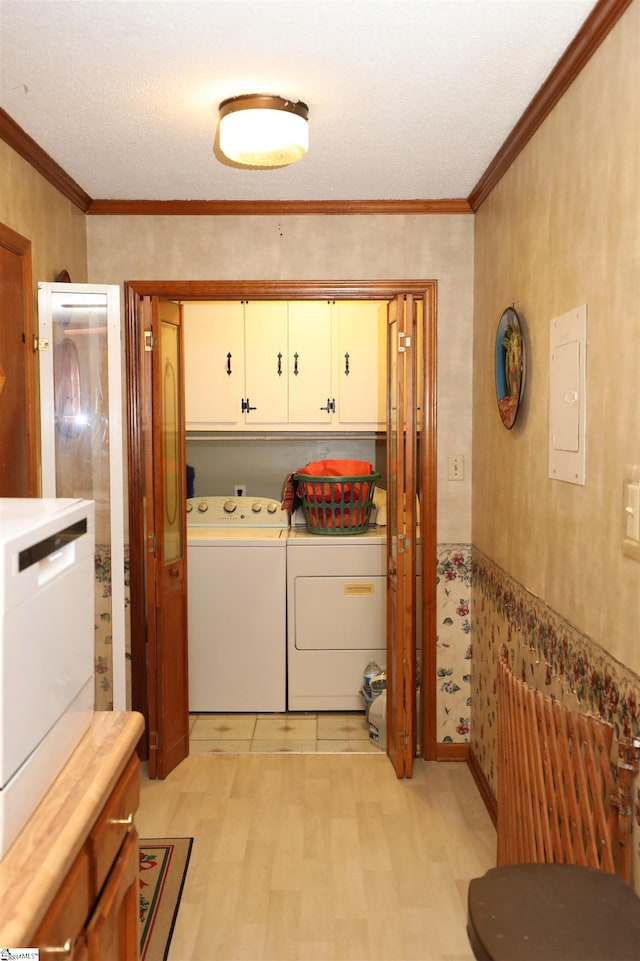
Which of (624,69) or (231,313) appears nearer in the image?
(624,69)

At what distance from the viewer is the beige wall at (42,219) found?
257 centimetres

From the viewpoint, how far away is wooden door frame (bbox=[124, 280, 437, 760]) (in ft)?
11.3

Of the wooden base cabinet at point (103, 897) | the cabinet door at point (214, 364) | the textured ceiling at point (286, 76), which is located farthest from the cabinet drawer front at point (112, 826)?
the cabinet door at point (214, 364)

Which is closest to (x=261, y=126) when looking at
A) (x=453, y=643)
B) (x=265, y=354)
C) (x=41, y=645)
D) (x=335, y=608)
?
(x=41, y=645)

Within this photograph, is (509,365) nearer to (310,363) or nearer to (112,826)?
(310,363)

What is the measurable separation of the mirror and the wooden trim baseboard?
1405 mm

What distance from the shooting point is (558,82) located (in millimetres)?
2162

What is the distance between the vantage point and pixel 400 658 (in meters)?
3.42

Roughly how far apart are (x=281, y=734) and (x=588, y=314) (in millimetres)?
2633

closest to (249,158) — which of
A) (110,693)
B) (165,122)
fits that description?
(165,122)

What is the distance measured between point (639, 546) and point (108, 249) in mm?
2616

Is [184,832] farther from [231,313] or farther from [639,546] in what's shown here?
[231,313]

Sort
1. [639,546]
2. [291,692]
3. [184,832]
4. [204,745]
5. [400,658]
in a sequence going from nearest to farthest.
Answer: [639,546]
[184,832]
[400,658]
[204,745]
[291,692]

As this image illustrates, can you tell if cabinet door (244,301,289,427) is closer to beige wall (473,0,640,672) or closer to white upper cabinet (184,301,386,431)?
white upper cabinet (184,301,386,431)
